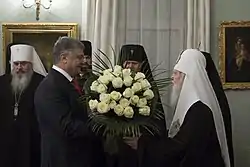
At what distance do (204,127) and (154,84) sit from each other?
1.57 feet

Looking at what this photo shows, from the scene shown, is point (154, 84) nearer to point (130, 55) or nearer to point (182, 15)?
point (130, 55)

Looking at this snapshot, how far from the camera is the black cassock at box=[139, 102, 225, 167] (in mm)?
3807

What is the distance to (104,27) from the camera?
662cm

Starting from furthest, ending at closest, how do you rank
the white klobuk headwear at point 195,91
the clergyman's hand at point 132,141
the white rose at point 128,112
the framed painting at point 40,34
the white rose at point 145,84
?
1. the framed painting at point 40,34
2. the white klobuk headwear at point 195,91
3. the clergyman's hand at point 132,141
4. the white rose at point 145,84
5. the white rose at point 128,112

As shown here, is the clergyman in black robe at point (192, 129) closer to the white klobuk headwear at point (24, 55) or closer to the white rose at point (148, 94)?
the white rose at point (148, 94)

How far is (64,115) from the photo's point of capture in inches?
152

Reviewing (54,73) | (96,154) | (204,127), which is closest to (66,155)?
(96,154)

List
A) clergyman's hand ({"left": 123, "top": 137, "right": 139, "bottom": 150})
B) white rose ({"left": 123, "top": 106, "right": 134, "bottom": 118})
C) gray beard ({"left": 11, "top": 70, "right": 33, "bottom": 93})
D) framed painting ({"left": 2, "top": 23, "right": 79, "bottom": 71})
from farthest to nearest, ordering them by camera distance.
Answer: framed painting ({"left": 2, "top": 23, "right": 79, "bottom": 71}) → gray beard ({"left": 11, "top": 70, "right": 33, "bottom": 93}) → clergyman's hand ({"left": 123, "top": 137, "right": 139, "bottom": 150}) → white rose ({"left": 123, "top": 106, "right": 134, "bottom": 118})

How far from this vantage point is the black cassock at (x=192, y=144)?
12.5 ft

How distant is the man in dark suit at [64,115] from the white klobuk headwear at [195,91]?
74 cm

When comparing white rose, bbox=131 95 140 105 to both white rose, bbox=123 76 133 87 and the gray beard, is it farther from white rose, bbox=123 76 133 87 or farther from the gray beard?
the gray beard

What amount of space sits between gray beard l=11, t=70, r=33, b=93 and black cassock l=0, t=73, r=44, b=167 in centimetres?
10

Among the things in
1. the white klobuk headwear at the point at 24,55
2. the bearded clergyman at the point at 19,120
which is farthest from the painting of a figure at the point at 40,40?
the bearded clergyman at the point at 19,120

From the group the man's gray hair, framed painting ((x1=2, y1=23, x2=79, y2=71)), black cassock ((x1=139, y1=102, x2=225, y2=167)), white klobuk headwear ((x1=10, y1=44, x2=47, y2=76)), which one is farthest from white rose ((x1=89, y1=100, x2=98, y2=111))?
framed painting ((x1=2, y1=23, x2=79, y2=71))
